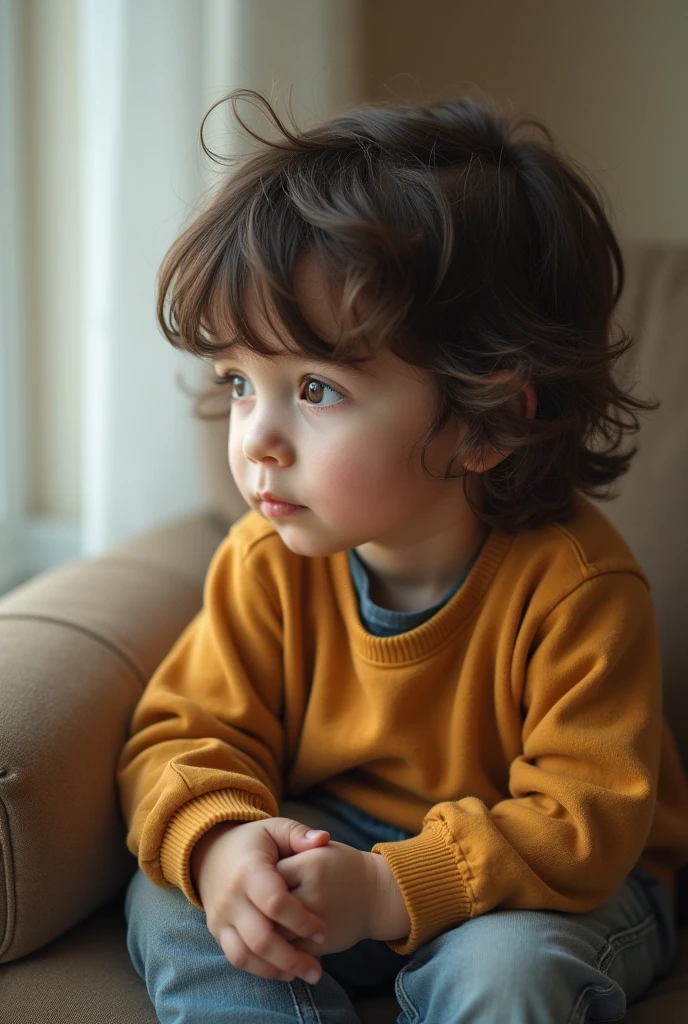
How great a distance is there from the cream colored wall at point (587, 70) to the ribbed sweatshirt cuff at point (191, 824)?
1222mm

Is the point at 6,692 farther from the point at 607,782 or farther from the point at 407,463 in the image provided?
the point at 607,782

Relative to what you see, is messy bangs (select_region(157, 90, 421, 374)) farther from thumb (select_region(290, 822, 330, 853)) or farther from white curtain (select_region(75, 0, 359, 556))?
white curtain (select_region(75, 0, 359, 556))

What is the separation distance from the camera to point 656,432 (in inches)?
44.4

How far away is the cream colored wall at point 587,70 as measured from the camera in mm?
1664

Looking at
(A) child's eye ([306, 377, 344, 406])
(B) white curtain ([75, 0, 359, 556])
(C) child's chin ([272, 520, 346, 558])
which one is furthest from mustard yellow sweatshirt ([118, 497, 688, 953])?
(B) white curtain ([75, 0, 359, 556])

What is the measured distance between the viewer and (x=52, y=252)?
1.94 meters

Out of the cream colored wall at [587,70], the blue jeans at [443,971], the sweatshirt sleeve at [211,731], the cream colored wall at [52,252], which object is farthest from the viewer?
the cream colored wall at [52,252]

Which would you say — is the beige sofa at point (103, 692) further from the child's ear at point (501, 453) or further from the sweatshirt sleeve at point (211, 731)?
the child's ear at point (501, 453)

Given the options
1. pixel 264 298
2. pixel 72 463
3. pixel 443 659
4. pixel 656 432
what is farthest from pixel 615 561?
pixel 72 463

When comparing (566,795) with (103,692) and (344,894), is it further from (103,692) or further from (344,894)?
(103,692)

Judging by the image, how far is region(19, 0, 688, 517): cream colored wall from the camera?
168cm

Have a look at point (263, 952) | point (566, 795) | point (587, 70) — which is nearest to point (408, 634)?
point (566, 795)

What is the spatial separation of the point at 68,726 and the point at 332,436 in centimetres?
34

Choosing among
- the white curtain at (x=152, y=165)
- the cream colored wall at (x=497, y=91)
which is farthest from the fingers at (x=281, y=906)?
the cream colored wall at (x=497, y=91)
